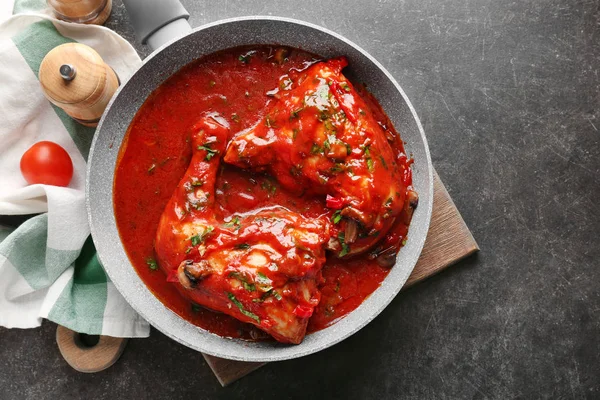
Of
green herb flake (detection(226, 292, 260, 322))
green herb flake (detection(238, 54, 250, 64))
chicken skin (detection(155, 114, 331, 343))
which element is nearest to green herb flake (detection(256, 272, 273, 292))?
chicken skin (detection(155, 114, 331, 343))

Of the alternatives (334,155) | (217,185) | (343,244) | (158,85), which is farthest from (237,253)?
(158,85)

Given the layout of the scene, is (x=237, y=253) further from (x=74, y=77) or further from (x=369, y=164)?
(x=74, y=77)

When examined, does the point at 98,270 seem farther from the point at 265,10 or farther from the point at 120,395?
the point at 265,10

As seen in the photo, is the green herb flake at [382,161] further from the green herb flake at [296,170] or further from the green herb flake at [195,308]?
the green herb flake at [195,308]

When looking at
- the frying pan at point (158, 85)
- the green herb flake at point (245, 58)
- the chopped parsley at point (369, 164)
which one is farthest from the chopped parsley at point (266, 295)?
the green herb flake at point (245, 58)

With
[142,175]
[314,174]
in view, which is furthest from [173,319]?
[314,174]

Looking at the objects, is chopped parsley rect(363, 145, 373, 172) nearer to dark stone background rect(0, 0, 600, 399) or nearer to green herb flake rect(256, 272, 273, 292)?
green herb flake rect(256, 272, 273, 292)
